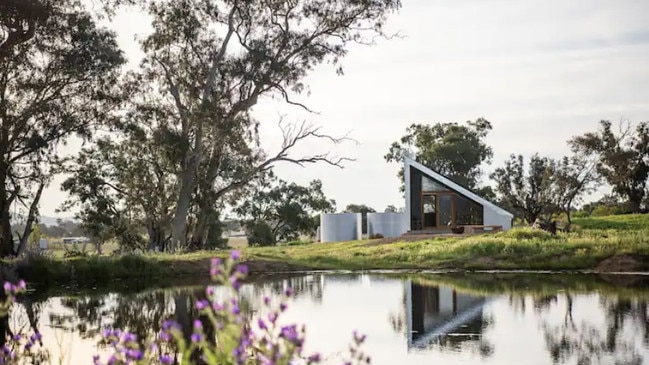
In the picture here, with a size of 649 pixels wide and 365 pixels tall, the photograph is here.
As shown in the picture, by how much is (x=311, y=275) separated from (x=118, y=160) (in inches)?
512

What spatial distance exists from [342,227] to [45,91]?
52.7ft

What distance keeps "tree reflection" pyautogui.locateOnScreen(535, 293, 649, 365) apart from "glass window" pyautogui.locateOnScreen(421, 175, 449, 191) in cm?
2292

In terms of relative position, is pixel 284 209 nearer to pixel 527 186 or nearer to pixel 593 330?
pixel 527 186

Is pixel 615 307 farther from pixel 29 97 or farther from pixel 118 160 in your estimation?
pixel 118 160

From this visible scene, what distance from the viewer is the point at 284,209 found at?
1827 inches

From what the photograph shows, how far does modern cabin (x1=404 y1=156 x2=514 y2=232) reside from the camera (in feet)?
121

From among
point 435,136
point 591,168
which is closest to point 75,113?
point 591,168

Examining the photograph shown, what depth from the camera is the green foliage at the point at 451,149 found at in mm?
49875

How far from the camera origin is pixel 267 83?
101 feet

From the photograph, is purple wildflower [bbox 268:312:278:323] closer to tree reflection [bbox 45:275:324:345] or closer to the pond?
the pond

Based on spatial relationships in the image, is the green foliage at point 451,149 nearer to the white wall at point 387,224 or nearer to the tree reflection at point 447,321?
the white wall at point 387,224

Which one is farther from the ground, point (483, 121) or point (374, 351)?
point (483, 121)

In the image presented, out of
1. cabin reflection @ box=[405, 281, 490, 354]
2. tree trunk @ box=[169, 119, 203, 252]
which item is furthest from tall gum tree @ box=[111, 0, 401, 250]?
cabin reflection @ box=[405, 281, 490, 354]

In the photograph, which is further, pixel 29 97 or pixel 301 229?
pixel 301 229
